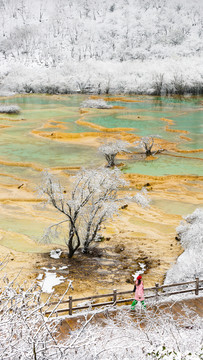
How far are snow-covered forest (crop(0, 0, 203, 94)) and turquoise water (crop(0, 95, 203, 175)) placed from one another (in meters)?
18.8

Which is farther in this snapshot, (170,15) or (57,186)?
(170,15)

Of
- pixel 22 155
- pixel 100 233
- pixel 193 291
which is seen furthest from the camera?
pixel 22 155

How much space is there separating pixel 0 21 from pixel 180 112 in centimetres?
12921

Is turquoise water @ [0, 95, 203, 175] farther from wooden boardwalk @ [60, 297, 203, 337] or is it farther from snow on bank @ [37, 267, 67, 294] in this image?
wooden boardwalk @ [60, 297, 203, 337]

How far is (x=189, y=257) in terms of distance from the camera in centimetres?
1243

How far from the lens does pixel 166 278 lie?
1226 cm

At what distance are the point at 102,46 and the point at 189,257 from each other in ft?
399

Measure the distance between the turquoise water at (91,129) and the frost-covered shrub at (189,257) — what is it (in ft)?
38.9

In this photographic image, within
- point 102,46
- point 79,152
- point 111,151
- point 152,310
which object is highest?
point 102,46

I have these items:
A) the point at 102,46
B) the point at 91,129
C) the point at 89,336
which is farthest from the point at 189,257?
the point at 102,46

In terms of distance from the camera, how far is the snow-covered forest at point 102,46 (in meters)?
82.6

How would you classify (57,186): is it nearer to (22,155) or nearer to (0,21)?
(22,155)

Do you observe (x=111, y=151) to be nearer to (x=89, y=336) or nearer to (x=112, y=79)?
(x=89, y=336)

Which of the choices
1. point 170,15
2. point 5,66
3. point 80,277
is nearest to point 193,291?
point 80,277
